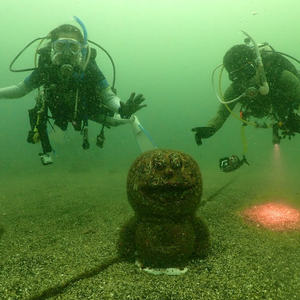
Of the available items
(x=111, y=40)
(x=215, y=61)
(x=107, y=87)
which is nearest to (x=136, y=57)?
(x=111, y=40)

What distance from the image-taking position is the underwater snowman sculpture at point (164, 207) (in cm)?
309

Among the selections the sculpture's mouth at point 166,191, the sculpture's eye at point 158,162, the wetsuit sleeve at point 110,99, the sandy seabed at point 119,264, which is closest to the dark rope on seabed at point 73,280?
the sandy seabed at point 119,264

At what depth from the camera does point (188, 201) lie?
316cm

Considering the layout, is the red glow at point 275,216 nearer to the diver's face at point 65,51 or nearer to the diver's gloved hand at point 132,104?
the diver's gloved hand at point 132,104

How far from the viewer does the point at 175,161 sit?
10.3ft

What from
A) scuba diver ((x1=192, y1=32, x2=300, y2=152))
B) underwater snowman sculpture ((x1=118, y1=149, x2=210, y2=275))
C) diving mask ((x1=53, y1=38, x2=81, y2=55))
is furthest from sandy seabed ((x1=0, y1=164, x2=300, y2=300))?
diving mask ((x1=53, y1=38, x2=81, y2=55))

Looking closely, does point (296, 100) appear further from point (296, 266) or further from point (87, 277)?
point (87, 277)

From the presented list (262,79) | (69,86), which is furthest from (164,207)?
(69,86)

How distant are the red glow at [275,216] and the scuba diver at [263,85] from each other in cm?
154

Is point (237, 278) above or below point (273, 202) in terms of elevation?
above

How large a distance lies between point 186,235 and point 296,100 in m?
3.90

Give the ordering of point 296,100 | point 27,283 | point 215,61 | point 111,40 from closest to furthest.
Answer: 1. point 27,283
2. point 296,100
3. point 111,40
4. point 215,61

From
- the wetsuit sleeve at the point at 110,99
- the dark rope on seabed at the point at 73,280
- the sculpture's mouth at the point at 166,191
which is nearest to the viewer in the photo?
the dark rope on seabed at the point at 73,280

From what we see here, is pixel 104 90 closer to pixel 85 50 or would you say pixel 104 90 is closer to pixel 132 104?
pixel 85 50
